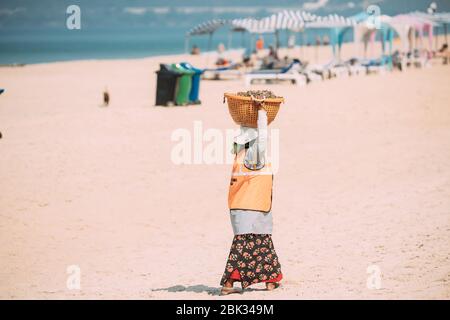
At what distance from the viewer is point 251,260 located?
6.29 metres

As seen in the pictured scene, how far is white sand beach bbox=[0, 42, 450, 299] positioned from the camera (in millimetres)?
7086

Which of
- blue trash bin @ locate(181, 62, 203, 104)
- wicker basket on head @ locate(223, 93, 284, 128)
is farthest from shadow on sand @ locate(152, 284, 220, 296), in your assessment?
blue trash bin @ locate(181, 62, 203, 104)

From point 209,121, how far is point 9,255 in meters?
8.75

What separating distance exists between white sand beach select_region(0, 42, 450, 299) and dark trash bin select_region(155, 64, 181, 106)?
1.80 ft

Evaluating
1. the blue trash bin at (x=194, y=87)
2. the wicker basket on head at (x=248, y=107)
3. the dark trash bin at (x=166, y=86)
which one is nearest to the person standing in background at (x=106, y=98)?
the dark trash bin at (x=166, y=86)

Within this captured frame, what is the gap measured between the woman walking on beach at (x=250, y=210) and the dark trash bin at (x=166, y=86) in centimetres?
1338

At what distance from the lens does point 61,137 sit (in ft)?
48.9

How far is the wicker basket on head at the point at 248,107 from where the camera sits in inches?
242

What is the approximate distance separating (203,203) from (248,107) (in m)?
4.37

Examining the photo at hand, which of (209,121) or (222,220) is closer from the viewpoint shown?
(222,220)

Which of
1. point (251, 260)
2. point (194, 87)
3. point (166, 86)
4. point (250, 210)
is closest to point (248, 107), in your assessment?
point (250, 210)

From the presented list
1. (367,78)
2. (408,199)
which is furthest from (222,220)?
(367,78)
